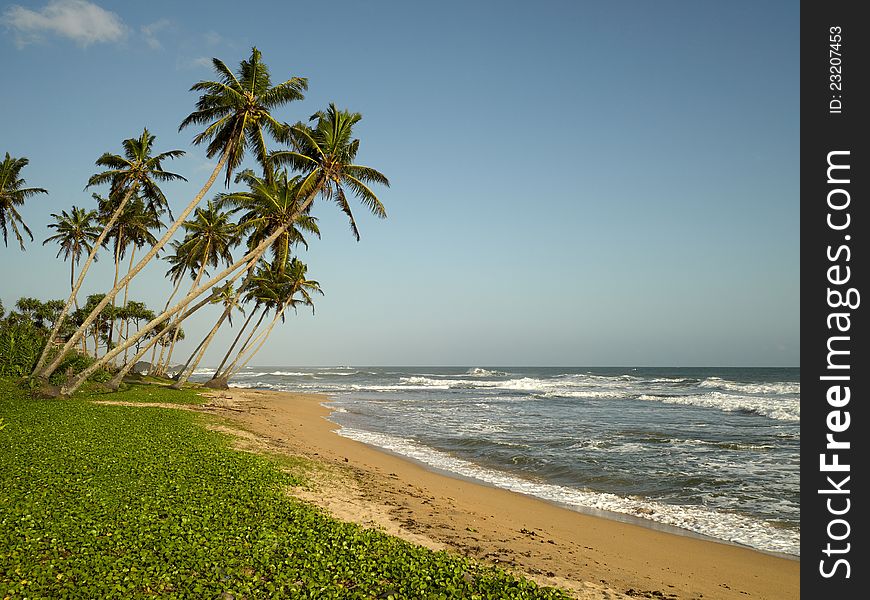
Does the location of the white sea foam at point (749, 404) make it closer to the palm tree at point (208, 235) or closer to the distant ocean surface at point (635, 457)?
the distant ocean surface at point (635, 457)

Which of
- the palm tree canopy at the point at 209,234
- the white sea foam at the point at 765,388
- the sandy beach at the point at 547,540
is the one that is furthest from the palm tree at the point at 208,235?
the white sea foam at the point at 765,388

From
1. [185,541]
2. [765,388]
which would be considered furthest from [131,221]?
[765,388]

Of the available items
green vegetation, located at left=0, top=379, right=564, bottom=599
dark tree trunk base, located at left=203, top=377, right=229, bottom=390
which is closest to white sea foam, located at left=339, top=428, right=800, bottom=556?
green vegetation, located at left=0, top=379, right=564, bottom=599

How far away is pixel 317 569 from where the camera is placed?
631 centimetres

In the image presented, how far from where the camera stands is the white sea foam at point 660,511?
33.0 ft

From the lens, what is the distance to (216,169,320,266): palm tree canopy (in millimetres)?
24891

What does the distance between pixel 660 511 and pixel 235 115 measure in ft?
76.2

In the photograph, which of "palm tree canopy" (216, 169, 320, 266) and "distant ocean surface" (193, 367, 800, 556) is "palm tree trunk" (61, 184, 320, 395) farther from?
"distant ocean surface" (193, 367, 800, 556)

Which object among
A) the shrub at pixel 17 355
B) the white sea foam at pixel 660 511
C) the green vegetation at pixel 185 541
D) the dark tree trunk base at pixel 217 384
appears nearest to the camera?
the green vegetation at pixel 185 541

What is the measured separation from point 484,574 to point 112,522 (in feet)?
18.7

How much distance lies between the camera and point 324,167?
22.6 meters

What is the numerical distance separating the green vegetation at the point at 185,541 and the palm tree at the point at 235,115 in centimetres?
1335

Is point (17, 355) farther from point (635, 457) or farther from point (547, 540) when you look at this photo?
point (635, 457)

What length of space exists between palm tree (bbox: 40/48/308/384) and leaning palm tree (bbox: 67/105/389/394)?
3.89ft
